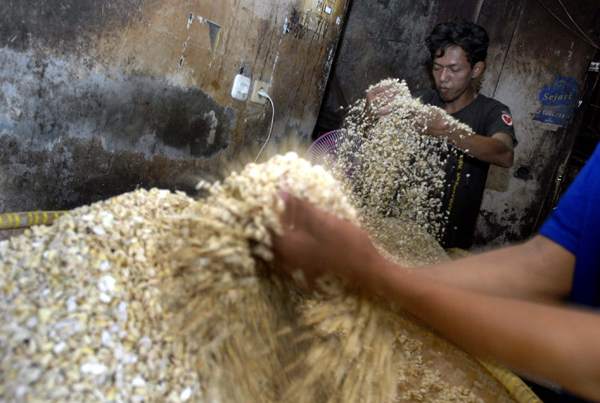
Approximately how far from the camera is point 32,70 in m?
1.98

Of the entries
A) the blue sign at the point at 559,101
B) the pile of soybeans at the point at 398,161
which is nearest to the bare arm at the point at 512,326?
the pile of soybeans at the point at 398,161

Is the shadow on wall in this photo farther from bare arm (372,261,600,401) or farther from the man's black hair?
bare arm (372,261,600,401)

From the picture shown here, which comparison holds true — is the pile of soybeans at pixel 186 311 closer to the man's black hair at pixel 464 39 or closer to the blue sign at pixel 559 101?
the man's black hair at pixel 464 39

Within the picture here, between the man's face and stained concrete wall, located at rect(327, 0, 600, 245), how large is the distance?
1.20 metres

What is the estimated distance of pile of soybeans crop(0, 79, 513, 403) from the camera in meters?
0.85

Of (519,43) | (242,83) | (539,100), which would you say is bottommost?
(242,83)

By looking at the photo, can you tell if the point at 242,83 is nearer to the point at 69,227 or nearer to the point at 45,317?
the point at 69,227

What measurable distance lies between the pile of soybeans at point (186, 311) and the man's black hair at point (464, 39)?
7.35 feet

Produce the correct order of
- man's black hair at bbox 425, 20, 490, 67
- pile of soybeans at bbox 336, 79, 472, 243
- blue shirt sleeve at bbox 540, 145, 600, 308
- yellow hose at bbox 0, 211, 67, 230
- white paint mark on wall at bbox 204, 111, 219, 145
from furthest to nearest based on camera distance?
1. white paint mark on wall at bbox 204, 111, 219, 145
2. man's black hair at bbox 425, 20, 490, 67
3. pile of soybeans at bbox 336, 79, 472, 243
4. yellow hose at bbox 0, 211, 67, 230
5. blue shirt sleeve at bbox 540, 145, 600, 308

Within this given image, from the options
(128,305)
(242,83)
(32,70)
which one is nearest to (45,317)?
(128,305)

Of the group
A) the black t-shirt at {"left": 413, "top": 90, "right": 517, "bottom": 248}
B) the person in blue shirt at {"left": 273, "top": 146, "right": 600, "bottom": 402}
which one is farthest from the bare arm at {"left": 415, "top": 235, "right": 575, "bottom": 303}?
the black t-shirt at {"left": 413, "top": 90, "right": 517, "bottom": 248}

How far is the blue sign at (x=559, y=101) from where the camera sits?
368cm

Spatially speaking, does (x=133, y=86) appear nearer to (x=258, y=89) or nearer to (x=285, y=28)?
(x=258, y=89)

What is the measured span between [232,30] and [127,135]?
3.72ft
